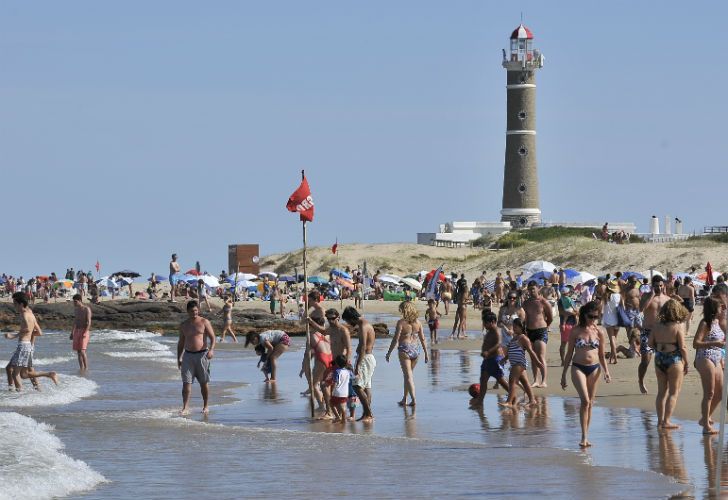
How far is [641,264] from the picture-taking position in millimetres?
54156

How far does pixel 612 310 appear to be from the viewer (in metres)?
19.8

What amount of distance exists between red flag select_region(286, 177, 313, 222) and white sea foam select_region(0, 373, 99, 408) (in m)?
4.90

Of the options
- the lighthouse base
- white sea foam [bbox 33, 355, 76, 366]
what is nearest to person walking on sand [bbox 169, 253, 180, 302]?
white sea foam [bbox 33, 355, 76, 366]

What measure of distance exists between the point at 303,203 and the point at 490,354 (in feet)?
9.38

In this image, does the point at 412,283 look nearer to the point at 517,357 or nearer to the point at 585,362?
the point at 517,357

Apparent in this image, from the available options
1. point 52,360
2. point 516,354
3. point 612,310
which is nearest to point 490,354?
point 516,354

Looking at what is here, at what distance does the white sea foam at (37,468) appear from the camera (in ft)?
36.2

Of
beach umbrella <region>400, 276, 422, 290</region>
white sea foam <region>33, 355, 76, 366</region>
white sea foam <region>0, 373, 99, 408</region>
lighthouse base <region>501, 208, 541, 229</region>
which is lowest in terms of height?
white sea foam <region>0, 373, 99, 408</region>

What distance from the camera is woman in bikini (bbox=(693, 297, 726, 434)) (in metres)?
12.3

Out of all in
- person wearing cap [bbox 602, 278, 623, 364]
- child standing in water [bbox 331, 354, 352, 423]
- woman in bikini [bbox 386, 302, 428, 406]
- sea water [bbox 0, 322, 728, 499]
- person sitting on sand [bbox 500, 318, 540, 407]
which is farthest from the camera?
person wearing cap [bbox 602, 278, 623, 364]

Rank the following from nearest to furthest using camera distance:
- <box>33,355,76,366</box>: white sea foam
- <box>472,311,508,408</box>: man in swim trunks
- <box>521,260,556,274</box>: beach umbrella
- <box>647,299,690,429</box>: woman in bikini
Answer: <box>647,299,690,429</box>: woman in bikini < <box>472,311,508,408</box>: man in swim trunks < <box>33,355,76,366</box>: white sea foam < <box>521,260,556,274</box>: beach umbrella

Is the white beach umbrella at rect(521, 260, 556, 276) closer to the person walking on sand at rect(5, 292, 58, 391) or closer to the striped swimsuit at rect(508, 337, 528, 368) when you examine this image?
the person walking on sand at rect(5, 292, 58, 391)

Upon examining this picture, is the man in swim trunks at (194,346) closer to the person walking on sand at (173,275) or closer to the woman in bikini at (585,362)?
the woman in bikini at (585,362)

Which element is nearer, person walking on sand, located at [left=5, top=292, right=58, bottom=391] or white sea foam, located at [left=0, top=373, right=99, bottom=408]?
person walking on sand, located at [left=5, top=292, right=58, bottom=391]
